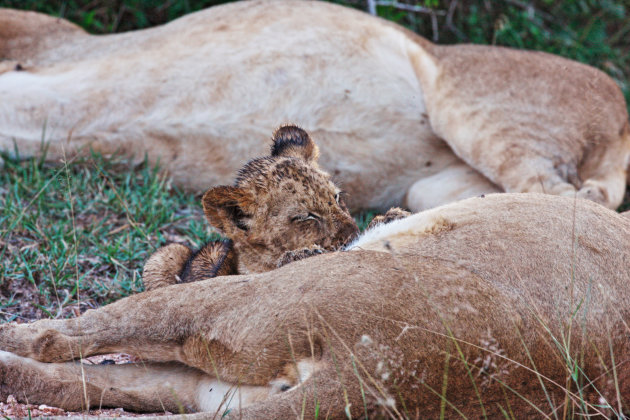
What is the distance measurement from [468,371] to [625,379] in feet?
1.90

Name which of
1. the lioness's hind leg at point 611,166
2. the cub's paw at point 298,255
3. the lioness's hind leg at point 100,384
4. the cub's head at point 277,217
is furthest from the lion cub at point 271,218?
the lioness's hind leg at point 611,166

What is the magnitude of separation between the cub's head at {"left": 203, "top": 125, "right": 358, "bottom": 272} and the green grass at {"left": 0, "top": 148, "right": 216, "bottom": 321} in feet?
2.25

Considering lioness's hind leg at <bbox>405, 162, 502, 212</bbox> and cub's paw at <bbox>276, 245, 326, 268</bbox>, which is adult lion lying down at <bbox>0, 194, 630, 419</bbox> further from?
lioness's hind leg at <bbox>405, 162, 502, 212</bbox>

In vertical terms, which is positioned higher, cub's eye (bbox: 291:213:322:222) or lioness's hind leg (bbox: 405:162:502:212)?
cub's eye (bbox: 291:213:322:222)

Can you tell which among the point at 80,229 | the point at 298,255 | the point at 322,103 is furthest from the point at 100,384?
the point at 322,103

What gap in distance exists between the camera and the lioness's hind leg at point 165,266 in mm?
3596

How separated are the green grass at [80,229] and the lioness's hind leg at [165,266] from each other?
0.21m

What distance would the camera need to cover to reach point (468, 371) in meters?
2.30

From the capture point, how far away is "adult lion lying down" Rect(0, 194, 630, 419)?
2.32 meters

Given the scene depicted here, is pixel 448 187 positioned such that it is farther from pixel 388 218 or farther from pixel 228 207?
pixel 228 207

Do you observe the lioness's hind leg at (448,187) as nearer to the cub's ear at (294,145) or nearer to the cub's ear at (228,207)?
the cub's ear at (294,145)

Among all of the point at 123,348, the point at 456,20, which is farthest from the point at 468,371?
the point at 456,20

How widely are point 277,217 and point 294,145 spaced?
1.78 ft

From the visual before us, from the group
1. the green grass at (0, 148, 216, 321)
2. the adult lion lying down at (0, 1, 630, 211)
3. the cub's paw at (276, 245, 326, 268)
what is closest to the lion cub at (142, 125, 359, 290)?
the cub's paw at (276, 245, 326, 268)
